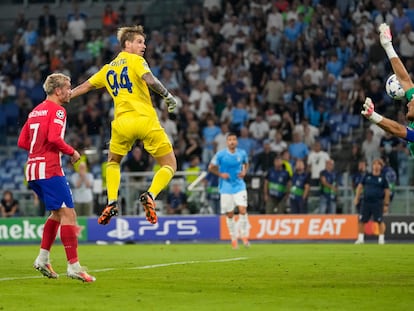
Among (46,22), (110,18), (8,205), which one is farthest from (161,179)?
(46,22)

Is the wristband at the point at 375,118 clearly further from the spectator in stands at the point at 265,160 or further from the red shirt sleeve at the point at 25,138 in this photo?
the spectator in stands at the point at 265,160

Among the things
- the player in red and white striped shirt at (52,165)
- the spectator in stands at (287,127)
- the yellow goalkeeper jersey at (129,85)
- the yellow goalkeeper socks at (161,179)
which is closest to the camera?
the player in red and white striped shirt at (52,165)

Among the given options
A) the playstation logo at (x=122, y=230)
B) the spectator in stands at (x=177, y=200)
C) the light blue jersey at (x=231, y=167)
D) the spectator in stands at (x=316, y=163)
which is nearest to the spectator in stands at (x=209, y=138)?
the spectator in stands at (x=177, y=200)

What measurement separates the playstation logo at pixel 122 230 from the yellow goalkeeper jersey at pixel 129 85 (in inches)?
555

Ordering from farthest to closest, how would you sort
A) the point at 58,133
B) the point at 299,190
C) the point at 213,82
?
the point at 213,82, the point at 299,190, the point at 58,133

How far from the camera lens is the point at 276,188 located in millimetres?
28406

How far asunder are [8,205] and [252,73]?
833cm

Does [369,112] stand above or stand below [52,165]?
above

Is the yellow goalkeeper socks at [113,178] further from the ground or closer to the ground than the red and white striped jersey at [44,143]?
closer to the ground

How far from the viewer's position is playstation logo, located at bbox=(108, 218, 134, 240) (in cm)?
2836

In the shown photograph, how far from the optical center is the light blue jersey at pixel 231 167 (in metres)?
23.5

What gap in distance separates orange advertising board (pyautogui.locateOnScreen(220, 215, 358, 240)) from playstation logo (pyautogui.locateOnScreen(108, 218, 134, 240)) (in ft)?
8.20

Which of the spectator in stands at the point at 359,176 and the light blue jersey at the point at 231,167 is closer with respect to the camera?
the light blue jersey at the point at 231,167

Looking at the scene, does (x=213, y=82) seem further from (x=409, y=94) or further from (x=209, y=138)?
(x=409, y=94)
